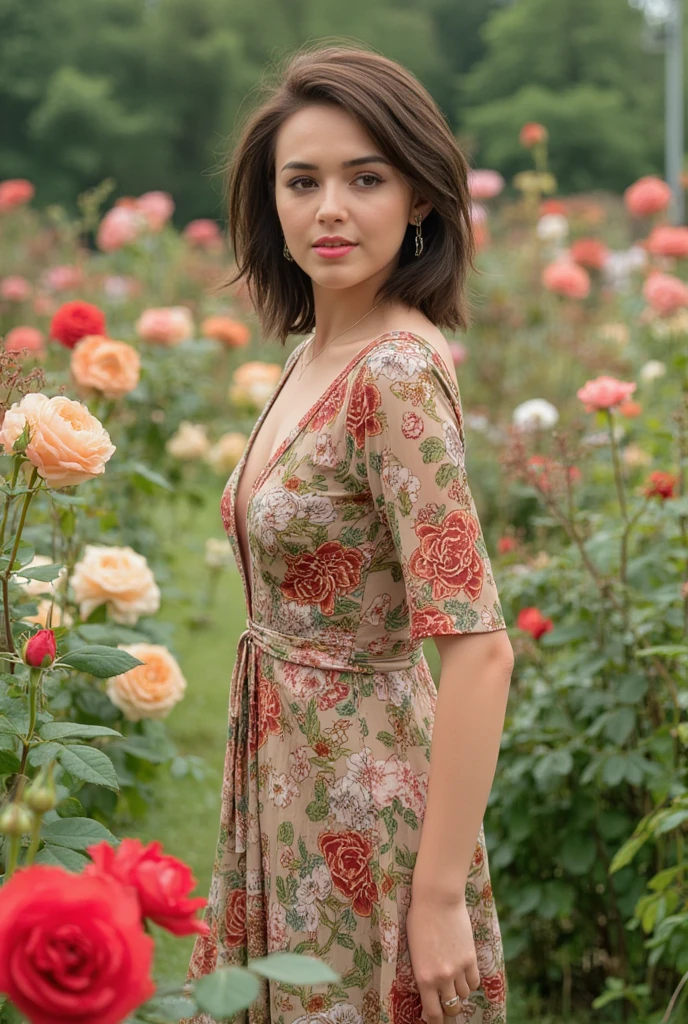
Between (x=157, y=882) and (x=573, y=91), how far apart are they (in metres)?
35.3

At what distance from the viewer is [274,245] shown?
5.48ft

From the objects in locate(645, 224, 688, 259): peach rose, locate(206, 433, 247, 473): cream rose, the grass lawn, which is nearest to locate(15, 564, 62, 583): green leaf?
the grass lawn

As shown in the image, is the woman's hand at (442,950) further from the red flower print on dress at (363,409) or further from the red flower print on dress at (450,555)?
the red flower print on dress at (363,409)

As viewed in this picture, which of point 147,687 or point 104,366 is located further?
point 104,366

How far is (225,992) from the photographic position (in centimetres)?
69

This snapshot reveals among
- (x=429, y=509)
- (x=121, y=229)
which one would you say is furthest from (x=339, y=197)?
(x=121, y=229)

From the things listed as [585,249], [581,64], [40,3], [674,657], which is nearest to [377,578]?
[674,657]

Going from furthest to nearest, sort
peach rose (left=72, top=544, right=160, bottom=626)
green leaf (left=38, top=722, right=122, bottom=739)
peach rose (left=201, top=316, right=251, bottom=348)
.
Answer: peach rose (left=201, top=316, right=251, bottom=348) < peach rose (left=72, top=544, right=160, bottom=626) < green leaf (left=38, top=722, right=122, bottom=739)

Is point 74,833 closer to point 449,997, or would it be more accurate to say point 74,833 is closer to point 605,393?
point 449,997

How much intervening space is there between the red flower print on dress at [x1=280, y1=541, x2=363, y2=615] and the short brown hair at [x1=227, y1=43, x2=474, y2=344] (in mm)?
344

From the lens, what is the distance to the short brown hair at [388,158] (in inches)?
52.5

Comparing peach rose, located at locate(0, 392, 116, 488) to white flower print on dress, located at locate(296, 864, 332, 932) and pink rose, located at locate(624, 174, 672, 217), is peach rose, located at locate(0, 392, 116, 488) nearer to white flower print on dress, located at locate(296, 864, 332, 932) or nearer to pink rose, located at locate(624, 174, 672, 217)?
white flower print on dress, located at locate(296, 864, 332, 932)

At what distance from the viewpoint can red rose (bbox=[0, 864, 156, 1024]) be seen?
2.06 ft

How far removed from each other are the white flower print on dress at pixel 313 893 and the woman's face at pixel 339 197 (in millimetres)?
709
